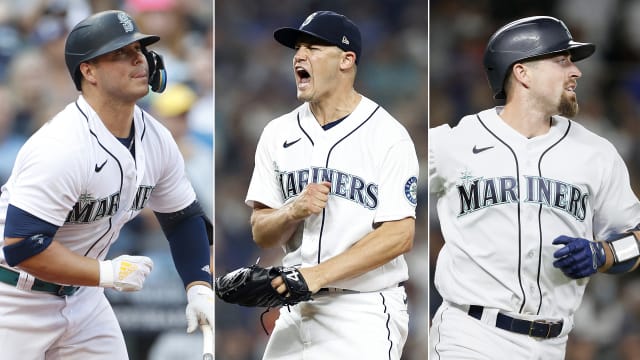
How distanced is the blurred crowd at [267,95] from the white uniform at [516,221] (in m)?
0.73

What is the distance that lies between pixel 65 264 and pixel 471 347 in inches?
58.1

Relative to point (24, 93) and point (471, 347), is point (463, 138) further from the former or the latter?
point (24, 93)

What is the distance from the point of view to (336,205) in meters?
3.15

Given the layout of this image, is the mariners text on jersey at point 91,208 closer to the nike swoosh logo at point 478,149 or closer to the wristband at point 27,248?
the wristband at point 27,248

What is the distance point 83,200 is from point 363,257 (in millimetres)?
1047

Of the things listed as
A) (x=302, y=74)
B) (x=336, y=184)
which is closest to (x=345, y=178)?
(x=336, y=184)

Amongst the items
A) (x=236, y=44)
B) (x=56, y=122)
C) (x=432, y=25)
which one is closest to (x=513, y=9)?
(x=432, y=25)

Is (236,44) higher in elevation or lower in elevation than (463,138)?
higher

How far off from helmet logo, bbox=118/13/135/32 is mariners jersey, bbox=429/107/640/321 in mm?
1282

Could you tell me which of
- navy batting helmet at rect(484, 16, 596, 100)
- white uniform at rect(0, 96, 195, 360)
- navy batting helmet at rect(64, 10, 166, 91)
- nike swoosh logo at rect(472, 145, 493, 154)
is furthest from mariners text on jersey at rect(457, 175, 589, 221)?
navy batting helmet at rect(64, 10, 166, 91)

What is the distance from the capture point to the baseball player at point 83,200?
308 cm

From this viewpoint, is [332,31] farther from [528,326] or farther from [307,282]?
[528,326]

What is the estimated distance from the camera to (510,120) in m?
3.46

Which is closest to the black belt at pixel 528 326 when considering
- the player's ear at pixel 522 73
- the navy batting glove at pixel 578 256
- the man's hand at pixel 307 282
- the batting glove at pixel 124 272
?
the navy batting glove at pixel 578 256
